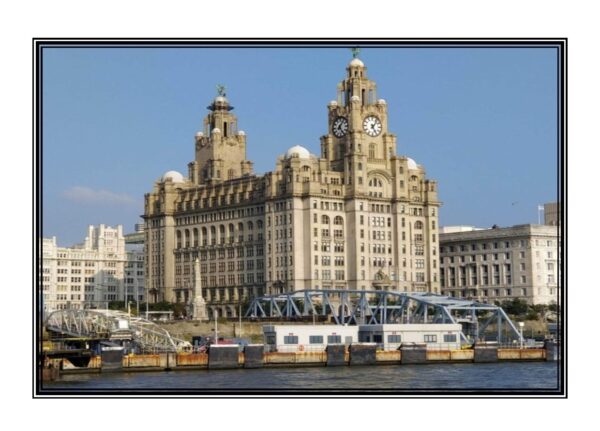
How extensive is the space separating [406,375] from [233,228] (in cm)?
9436

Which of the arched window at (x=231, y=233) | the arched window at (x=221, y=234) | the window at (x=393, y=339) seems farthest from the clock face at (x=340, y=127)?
the window at (x=393, y=339)

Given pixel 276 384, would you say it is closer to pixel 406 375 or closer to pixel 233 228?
pixel 406 375

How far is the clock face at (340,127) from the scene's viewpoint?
175m

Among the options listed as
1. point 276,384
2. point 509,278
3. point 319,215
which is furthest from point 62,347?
point 509,278

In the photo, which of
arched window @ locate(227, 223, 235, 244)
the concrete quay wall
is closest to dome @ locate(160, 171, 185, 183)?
arched window @ locate(227, 223, 235, 244)

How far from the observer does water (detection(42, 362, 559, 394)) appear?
77.6 meters

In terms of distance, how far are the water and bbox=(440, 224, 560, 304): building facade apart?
86565mm

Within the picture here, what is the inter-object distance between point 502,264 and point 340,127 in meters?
33.3

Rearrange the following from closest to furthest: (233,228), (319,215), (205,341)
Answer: (205,341) < (319,215) < (233,228)

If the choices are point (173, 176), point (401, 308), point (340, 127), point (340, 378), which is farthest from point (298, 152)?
point (340, 378)

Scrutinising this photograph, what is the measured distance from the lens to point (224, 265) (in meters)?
182

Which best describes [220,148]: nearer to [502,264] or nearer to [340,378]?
[502,264]

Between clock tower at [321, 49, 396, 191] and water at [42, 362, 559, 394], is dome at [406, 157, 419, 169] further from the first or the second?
water at [42, 362, 559, 394]
